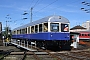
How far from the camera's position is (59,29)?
18297 mm

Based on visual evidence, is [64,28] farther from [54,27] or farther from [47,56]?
[47,56]

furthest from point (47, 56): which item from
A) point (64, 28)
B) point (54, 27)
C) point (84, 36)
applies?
point (84, 36)

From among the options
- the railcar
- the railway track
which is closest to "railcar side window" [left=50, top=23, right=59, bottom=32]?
the railway track

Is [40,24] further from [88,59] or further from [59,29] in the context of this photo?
[88,59]

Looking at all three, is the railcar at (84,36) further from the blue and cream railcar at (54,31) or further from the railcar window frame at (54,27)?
the railcar window frame at (54,27)

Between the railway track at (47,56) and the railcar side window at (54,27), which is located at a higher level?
the railcar side window at (54,27)

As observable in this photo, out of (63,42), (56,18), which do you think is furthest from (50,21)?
(63,42)

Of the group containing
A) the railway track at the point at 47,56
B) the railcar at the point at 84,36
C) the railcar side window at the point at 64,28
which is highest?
the railcar side window at the point at 64,28

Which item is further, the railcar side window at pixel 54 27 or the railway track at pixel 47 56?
the railcar side window at pixel 54 27

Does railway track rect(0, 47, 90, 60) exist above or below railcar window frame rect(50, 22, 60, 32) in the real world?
below

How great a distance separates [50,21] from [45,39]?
172 cm

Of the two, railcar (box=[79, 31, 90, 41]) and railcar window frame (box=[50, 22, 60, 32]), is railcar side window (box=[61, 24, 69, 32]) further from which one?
railcar (box=[79, 31, 90, 41])

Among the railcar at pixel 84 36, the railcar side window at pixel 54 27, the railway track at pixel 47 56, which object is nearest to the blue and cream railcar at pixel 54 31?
the railcar side window at pixel 54 27

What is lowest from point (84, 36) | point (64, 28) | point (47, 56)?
point (47, 56)
